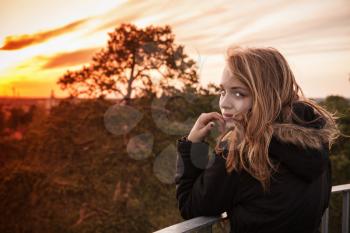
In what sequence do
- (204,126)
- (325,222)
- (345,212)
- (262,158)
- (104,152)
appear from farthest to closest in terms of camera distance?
1. (104,152)
2. (345,212)
3. (325,222)
4. (204,126)
5. (262,158)

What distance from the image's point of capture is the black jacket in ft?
5.02

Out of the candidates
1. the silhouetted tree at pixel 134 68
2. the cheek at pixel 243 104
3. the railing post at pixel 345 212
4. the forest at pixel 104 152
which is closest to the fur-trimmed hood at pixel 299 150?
the cheek at pixel 243 104

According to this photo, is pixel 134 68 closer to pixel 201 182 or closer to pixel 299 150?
pixel 201 182

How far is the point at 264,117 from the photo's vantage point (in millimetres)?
1550

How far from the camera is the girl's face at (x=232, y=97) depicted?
1.65 m

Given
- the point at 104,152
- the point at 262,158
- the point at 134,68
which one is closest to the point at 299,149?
the point at 262,158

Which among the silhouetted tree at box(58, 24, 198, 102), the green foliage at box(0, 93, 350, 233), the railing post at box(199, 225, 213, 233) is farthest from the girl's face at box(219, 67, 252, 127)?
the silhouetted tree at box(58, 24, 198, 102)

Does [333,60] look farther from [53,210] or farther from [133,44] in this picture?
[53,210]

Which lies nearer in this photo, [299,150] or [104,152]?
[299,150]

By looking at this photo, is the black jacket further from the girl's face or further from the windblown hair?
the girl's face

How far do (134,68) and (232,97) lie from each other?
42.8 ft

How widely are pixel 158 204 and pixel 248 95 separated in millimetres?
11677

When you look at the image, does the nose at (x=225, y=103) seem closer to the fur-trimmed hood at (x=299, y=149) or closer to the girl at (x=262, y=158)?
the girl at (x=262, y=158)

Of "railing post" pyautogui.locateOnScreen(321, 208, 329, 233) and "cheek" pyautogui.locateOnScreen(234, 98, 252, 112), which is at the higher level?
"cheek" pyautogui.locateOnScreen(234, 98, 252, 112)
